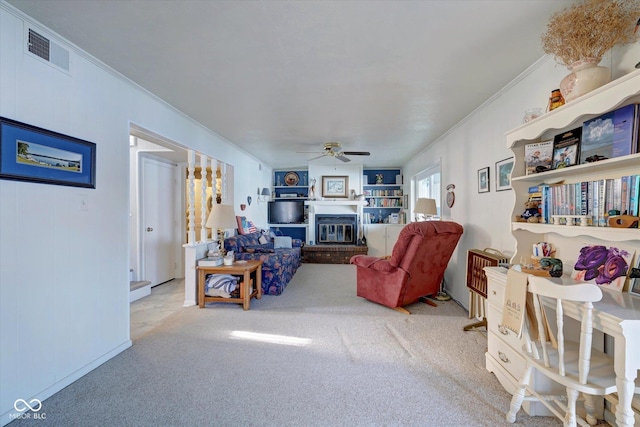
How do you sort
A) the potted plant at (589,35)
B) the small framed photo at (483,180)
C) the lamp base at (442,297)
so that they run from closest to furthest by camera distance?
the potted plant at (589,35) → the small framed photo at (483,180) → the lamp base at (442,297)

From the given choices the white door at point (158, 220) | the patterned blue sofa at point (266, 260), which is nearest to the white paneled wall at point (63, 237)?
the patterned blue sofa at point (266, 260)

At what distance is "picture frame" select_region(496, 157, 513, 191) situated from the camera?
2.56 meters

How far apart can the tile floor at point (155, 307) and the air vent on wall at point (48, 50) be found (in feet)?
7.99

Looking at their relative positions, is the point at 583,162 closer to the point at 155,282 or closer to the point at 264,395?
the point at 264,395

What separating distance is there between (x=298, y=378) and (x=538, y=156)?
2366 millimetres

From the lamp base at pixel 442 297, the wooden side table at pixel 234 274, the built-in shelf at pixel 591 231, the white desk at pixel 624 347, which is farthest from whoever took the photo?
the lamp base at pixel 442 297

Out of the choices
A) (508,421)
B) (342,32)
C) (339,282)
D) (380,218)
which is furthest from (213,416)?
(380,218)

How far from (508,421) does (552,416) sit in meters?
0.28

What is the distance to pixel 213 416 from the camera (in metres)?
1.67

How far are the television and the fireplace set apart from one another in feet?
1.77

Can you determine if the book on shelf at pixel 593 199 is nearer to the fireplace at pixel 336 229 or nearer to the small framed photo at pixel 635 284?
the small framed photo at pixel 635 284

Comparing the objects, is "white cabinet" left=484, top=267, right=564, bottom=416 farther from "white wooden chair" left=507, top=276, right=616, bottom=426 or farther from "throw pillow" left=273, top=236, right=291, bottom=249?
"throw pillow" left=273, top=236, right=291, bottom=249

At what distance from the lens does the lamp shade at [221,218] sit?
11.6 feet

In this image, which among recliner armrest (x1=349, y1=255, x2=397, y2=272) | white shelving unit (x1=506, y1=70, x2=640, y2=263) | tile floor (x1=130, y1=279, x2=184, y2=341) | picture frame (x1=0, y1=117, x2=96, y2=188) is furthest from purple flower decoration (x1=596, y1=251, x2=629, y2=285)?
tile floor (x1=130, y1=279, x2=184, y2=341)
